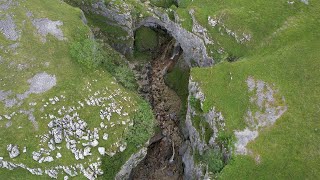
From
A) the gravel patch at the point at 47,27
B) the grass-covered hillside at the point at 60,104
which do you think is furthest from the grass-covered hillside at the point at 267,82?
the gravel patch at the point at 47,27

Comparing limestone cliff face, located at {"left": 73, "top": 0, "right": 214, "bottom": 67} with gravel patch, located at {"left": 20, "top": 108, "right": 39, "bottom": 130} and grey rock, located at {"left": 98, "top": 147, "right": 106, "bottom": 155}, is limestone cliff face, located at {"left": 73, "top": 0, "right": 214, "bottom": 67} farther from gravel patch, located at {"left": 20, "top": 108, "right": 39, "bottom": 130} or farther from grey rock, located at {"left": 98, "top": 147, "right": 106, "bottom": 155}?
gravel patch, located at {"left": 20, "top": 108, "right": 39, "bottom": 130}

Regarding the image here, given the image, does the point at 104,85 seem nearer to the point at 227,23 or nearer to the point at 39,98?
the point at 39,98

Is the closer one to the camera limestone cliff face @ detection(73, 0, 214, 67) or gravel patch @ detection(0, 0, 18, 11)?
gravel patch @ detection(0, 0, 18, 11)

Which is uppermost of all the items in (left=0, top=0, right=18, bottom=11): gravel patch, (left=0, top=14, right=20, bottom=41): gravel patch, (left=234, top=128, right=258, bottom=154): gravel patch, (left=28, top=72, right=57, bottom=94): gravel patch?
(left=0, top=0, right=18, bottom=11): gravel patch

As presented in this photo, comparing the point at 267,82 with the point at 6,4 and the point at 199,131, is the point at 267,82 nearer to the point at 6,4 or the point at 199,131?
the point at 199,131

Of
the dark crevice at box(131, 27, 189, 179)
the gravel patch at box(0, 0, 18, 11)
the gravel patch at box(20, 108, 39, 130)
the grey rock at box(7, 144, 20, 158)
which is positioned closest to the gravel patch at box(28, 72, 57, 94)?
the gravel patch at box(20, 108, 39, 130)
